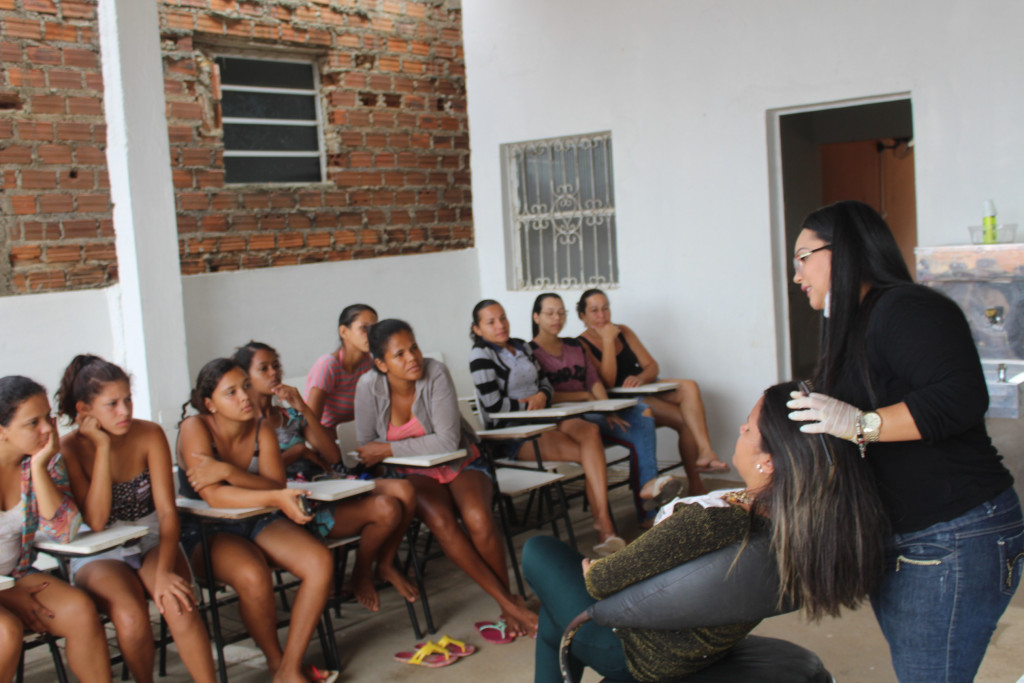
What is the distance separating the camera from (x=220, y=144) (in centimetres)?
580

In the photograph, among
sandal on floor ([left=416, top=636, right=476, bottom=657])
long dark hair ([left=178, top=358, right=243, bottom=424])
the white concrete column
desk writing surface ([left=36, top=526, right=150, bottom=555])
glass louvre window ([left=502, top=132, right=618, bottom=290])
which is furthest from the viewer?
glass louvre window ([left=502, top=132, right=618, bottom=290])

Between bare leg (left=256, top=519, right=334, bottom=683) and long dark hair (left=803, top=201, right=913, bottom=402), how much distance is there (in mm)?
1939

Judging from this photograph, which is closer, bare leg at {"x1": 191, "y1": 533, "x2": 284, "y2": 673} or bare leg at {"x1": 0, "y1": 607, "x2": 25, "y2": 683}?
bare leg at {"x1": 0, "y1": 607, "x2": 25, "y2": 683}

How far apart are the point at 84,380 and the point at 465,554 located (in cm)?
152

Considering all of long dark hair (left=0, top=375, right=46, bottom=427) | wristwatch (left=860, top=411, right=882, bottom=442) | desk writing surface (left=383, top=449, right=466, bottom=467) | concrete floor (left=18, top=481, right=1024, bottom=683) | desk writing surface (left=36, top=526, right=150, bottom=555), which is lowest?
concrete floor (left=18, top=481, right=1024, bottom=683)

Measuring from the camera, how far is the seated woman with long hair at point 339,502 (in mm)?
3613

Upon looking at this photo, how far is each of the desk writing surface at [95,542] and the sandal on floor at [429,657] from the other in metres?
1.06

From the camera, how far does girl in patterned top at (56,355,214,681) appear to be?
114 inches

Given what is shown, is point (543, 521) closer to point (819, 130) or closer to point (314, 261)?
point (314, 261)

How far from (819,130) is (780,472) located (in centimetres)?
529

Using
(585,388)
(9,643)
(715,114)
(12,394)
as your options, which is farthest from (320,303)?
(9,643)

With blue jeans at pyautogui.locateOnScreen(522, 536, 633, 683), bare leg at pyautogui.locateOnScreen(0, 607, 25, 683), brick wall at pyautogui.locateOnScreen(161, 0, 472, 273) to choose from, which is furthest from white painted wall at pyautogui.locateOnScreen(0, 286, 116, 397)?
blue jeans at pyautogui.locateOnScreen(522, 536, 633, 683)

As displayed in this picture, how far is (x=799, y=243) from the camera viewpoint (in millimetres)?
2053

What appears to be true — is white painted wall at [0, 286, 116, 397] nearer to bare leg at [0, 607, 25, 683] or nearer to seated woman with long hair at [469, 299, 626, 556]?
seated woman with long hair at [469, 299, 626, 556]
